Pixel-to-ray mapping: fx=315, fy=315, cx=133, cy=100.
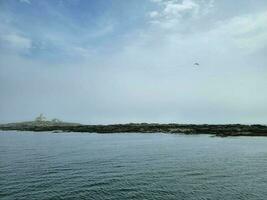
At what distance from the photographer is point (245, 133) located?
105 metres

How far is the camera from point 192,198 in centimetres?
2841

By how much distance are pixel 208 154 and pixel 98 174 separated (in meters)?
26.3

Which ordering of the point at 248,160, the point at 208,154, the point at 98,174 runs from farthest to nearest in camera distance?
1. the point at 208,154
2. the point at 248,160
3. the point at 98,174

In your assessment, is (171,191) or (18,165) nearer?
(171,191)

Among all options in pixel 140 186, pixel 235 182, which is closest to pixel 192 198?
pixel 140 186

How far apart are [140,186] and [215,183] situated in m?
8.28

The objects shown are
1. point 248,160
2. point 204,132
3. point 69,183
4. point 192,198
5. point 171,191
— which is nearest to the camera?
point 192,198

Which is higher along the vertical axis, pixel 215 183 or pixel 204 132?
pixel 204 132

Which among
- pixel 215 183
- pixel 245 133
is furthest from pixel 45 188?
pixel 245 133

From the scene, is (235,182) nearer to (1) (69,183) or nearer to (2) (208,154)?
(1) (69,183)

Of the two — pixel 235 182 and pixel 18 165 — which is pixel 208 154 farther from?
pixel 18 165

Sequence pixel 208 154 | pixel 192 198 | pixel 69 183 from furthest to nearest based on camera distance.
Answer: pixel 208 154, pixel 69 183, pixel 192 198

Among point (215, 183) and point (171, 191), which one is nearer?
point (171, 191)

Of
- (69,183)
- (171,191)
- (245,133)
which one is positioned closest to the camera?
(171,191)
